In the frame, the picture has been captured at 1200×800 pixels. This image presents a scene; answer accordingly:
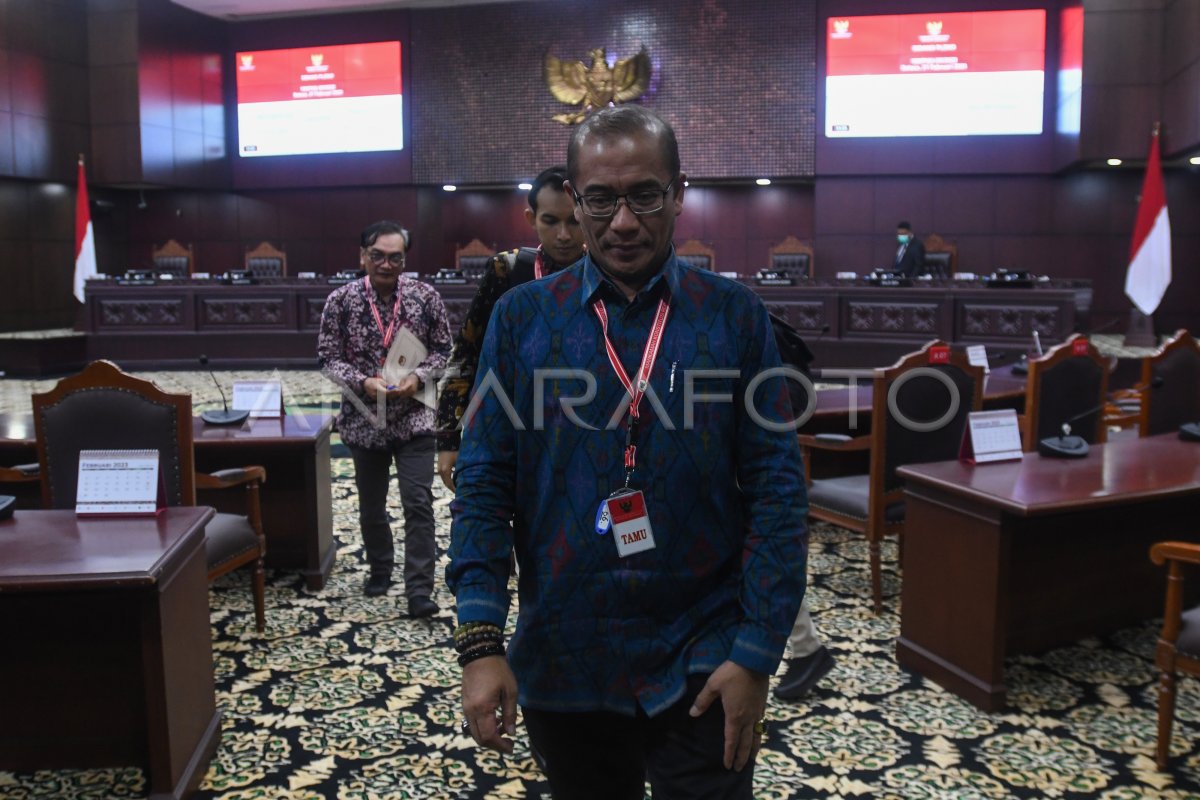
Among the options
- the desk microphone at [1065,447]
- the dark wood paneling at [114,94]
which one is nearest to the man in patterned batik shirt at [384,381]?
the desk microphone at [1065,447]

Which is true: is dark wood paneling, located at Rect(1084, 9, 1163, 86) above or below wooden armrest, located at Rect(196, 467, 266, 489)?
above

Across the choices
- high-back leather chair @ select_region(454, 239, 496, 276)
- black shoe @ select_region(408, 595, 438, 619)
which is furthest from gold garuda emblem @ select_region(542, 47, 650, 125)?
black shoe @ select_region(408, 595, 438, 619)

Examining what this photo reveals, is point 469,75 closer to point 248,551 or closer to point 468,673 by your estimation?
point 248,551

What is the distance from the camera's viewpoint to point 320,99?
13633mm

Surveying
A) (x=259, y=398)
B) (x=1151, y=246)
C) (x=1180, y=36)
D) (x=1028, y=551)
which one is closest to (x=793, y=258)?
(x=1151, y=246)

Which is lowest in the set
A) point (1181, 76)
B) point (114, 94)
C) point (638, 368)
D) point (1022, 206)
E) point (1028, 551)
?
point (1028, 551)

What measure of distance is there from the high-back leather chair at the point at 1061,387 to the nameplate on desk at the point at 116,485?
3004 mm

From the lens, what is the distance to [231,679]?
2.98m

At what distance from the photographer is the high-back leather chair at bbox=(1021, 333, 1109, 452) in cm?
366

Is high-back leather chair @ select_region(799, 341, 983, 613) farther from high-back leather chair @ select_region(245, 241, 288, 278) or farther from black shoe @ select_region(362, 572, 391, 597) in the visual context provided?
high-back leather chair @ select_region(245, 241, 288, 278)

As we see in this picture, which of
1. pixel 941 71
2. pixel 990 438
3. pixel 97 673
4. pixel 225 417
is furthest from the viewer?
pixel 941 71

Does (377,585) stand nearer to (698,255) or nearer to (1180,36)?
(698,255)

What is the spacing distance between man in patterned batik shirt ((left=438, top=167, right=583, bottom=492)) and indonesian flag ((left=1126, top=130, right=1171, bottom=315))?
367 inches

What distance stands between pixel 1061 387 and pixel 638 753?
3.06 m
